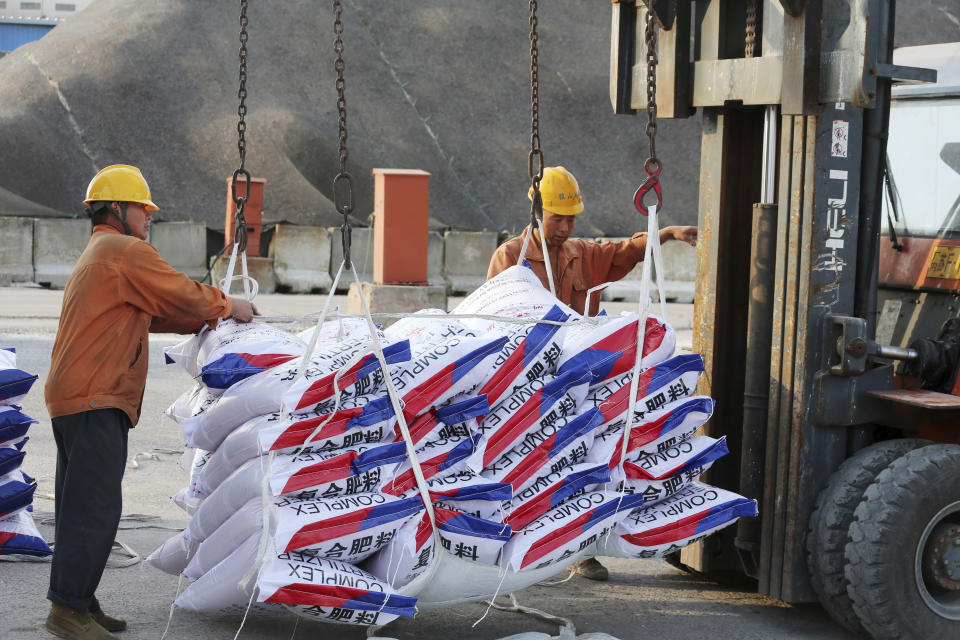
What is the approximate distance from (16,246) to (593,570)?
1549cm

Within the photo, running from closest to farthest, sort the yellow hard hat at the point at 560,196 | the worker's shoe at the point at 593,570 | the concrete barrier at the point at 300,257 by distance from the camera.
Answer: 1. the worker's shoe at the point at 593,570
2. the yellow hard hat at the point at 560,196
3. the concrete barrier at the point at 300,257

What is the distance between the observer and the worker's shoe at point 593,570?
5352 mm

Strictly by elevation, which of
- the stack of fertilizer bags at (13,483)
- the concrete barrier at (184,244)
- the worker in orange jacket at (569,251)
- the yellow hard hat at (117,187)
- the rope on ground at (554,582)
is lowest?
the rope on ground at (554,582)

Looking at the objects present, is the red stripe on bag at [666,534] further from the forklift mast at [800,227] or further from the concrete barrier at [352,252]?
the concrete barrier at [352,252]

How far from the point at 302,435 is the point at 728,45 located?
8.19 ft

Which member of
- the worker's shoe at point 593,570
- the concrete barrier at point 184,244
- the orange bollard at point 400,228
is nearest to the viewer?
the worker's shoe at point 593,570

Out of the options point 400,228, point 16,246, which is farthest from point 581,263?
point 16,246

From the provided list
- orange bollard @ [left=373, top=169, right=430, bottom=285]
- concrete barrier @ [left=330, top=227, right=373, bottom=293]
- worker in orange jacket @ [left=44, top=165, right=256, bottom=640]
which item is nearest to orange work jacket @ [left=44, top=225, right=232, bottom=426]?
worker in orange jacket @ [left=44, top=165, right=256, bottom=640]

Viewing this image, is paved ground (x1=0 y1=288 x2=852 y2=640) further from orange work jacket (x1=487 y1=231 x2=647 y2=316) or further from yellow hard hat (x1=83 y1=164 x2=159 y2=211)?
yellow hard hat (x1=83 y1=164 x2=159 y2=211)

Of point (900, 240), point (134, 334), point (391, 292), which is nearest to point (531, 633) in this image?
point (134, 334)

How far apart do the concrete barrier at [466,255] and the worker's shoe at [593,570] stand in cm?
1449

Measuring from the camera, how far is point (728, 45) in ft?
16.1

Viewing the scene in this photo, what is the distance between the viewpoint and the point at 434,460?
405 cm

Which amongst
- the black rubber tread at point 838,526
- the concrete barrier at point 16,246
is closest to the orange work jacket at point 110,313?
the black rubber tread at point 838,526
